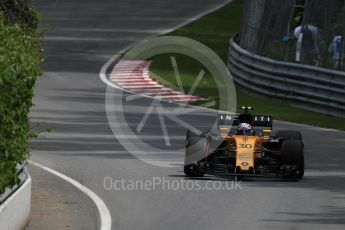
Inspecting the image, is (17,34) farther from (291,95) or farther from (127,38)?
(127,38)

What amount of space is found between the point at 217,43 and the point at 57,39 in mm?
6316

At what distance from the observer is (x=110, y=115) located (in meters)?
27.6

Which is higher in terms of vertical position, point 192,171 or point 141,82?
point 192,171

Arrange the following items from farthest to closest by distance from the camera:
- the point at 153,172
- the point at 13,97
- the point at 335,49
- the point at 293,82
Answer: the point at 293,82
the point at 335,49
the point at 153,172
the point at 13,97

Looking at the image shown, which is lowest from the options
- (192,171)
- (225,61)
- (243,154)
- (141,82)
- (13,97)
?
(225,61)

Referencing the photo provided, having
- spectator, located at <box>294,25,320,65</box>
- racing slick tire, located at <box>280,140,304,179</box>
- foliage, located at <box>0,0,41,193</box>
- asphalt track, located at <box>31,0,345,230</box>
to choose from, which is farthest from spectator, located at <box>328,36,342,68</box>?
foliage, located at <box>0,0,41,193</box>

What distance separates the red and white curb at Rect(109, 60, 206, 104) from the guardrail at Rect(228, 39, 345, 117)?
2340 millimetres

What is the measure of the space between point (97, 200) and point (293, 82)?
649 inches

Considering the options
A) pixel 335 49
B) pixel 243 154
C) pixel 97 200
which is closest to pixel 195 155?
pixel 243 154

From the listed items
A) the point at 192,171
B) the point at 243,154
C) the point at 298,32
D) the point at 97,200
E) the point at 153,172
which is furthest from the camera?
the point at 298,32

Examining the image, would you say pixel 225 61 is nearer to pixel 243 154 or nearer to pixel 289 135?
pixel 289 135

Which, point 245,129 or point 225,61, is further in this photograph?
point 225,61

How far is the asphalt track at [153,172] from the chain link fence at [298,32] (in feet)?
15.1

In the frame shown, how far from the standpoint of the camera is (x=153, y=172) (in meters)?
18.4
